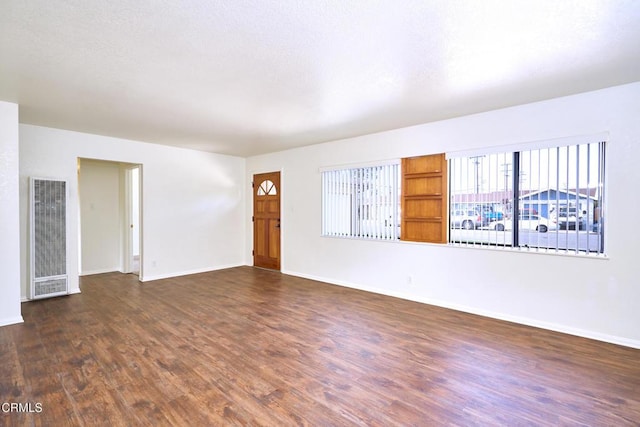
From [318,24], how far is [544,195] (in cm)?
295

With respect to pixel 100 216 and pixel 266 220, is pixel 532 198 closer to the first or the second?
pixel 266 220

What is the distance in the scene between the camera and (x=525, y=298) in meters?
3.40

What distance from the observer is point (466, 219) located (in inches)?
152

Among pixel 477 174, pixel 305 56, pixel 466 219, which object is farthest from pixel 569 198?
pixel 305 56

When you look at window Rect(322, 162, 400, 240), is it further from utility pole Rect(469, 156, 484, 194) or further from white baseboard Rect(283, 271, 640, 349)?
utility pole Rect(469, 156, 484, 194)

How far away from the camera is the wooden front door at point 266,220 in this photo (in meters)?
6.33

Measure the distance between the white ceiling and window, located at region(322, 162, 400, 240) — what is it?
1.16 metres

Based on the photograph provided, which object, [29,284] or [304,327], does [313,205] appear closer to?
[304,327]

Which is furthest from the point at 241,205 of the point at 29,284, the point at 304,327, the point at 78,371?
the point at 78,371

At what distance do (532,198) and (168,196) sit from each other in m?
5.67

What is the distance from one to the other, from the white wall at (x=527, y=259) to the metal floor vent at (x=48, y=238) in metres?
4.00

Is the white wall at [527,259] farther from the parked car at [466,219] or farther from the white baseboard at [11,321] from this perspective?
the white baseboard at [11,321]

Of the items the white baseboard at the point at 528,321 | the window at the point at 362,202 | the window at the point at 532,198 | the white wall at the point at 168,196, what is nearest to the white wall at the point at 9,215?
the white wall at the point at 168,196

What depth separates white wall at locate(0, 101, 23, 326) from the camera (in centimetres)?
331
